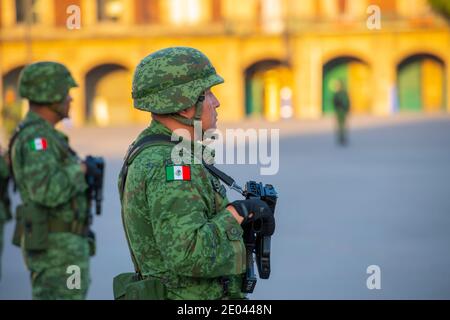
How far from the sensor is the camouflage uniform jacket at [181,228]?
335 centimetres

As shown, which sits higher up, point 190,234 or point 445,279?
point 190,234

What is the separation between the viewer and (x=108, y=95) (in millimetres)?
46125

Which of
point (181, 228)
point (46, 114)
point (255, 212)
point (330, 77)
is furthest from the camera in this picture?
point (330, 77)

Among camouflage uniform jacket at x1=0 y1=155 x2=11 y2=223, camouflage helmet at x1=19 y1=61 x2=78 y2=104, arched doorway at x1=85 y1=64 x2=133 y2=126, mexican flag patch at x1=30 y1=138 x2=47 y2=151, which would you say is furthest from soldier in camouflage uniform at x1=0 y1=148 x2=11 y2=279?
arched doorway at x1=85 y1=64 x2=133 y2=126

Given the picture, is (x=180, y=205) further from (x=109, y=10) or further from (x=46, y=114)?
(x=109, y=10)

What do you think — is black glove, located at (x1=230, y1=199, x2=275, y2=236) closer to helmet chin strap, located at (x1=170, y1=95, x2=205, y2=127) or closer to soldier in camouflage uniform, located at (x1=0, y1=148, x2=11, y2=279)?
helmet chin strap, located at (x1=170, y1=95, x2=205, y2=127)

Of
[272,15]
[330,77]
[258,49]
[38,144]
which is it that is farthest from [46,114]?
[330,77]

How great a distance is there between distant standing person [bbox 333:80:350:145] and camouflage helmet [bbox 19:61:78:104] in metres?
18.2

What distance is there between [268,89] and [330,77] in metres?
2.95

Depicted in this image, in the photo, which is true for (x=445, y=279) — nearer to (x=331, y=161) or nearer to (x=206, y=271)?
(x=206, y=271)

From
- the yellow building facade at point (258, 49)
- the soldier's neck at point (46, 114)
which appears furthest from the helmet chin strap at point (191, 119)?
the yellow building facade at point (258, 49)

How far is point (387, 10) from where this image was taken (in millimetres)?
45344
